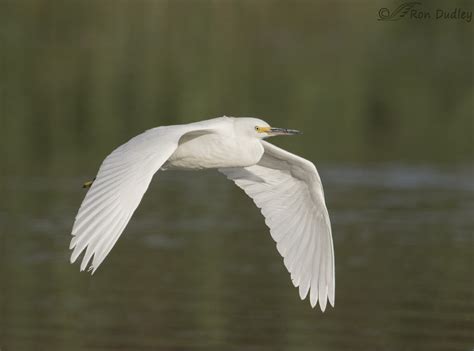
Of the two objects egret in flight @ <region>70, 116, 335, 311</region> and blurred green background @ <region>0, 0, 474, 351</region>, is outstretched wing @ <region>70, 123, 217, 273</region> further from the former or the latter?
blurred green background @ <region>0, 0, 474, 351</region>

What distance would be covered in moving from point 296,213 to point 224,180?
298 inches

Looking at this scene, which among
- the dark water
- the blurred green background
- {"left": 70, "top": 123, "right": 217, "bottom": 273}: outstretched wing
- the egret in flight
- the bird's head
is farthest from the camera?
the blurred green background

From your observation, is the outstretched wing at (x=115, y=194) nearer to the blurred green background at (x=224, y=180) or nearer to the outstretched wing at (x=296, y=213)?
the outstretched wing at (x=296, y=213)

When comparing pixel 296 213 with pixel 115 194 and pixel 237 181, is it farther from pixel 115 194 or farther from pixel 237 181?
pixel 115 194

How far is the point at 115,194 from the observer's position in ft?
20.0

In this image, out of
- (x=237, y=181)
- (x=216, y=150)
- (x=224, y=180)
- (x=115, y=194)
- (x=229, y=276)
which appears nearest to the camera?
(x=115, y=194)

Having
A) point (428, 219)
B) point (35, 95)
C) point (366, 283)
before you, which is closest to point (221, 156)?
point (366, 283)

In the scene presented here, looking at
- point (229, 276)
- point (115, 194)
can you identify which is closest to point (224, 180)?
point (229, 276)

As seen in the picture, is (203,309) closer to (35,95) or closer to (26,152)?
(26,152)

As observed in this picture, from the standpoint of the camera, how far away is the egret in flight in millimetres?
5961

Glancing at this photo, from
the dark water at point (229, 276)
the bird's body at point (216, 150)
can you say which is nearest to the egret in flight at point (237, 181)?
the bird's body at point (216, 150)

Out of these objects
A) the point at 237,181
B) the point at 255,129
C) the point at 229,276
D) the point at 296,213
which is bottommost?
the point at 229,276

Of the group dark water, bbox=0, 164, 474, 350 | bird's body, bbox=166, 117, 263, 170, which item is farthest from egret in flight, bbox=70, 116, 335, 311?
dark water, bbox=0, 164, 474, 350

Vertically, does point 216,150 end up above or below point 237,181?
above
